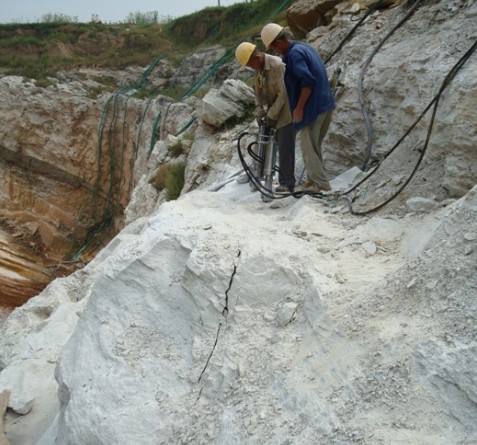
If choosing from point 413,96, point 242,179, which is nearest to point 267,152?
point 242,179

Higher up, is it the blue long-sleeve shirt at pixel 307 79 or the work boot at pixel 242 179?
the blue long-sleeve shirt at pixel 307 79

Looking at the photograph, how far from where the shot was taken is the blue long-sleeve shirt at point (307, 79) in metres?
4.37

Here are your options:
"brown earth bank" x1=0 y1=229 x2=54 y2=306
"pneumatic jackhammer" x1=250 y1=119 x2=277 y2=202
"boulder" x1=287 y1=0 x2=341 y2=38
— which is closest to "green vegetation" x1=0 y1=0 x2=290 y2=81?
"brown earth bank" x1=0 y1=229 x2=54 y2=306

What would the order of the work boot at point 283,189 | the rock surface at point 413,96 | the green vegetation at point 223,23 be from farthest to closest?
1. the green vegetation at point 223,23
2. the work boot at point 283,189
3. the rock surface at point 413,96

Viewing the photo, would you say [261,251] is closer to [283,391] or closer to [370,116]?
[283,391]

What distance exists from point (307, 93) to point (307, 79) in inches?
5.4

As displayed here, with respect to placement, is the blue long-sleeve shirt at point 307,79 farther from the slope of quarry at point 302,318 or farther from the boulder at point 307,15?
the boulder at point 307,15

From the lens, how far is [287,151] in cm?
484

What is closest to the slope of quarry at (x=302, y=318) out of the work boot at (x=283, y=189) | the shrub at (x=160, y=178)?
the work boot at (x=283, y=189)

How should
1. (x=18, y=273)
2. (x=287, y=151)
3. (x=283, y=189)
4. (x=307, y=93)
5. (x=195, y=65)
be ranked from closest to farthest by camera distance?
1. (x=307, y=93)
2. (x=287, y=151)
3. (x=283, y=189)
4. (x=18, y=273)
5. (x=195, y=65)

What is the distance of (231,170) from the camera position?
7223mm

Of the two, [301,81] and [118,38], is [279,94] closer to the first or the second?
[301,81]

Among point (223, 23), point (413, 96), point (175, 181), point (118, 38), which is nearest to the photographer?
point (413, 96)

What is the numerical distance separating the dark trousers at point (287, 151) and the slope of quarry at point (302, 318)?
33 cm
